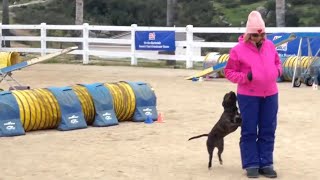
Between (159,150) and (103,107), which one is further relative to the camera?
(103,107)

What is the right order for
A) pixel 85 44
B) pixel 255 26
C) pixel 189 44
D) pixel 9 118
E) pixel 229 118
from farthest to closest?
pixel 85 44 → pixel 189 44 → pixel 9 118 → pixel 229 118 → pixel 255 26

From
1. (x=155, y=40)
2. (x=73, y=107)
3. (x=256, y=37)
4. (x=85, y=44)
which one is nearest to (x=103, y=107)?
(x=73, y=107)

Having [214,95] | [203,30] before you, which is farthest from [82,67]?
[214,95]

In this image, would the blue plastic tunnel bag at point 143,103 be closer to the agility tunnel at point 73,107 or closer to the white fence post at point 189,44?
the agility tunnel at point 73,107

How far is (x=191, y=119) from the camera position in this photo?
36.9 feet

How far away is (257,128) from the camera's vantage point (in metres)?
6.88

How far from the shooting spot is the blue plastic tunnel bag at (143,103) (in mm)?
10984

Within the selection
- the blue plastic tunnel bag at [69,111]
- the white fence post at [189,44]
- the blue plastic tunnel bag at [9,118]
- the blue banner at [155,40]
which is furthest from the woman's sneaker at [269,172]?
the blue banner at [155,40]

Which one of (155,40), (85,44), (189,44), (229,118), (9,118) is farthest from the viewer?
(85,44)

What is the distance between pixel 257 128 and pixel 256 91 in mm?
404

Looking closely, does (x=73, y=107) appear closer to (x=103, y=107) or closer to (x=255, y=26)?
(x=103, y=107)

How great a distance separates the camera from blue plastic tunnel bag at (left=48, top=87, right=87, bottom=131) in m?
10.1

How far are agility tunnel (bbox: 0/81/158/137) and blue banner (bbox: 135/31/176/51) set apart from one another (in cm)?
1284

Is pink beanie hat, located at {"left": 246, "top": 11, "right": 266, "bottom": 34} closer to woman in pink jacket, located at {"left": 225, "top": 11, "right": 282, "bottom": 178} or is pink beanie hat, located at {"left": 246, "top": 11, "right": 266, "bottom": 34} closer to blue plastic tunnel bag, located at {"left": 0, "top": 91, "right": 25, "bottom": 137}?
woman in pink jacket, located at {"left": 225, "top": 11, "right": 282, "bottom": 178}
